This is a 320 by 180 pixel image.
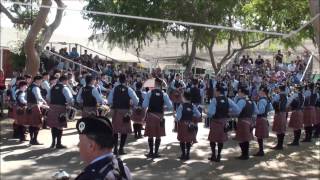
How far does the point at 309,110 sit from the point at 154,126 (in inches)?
216

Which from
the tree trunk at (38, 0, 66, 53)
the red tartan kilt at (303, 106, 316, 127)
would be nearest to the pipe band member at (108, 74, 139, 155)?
the red tartan kilt at (303, 106, 316, 127)

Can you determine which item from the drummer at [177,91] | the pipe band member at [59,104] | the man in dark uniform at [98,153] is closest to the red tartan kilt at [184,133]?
the pipe band member at [59,104]

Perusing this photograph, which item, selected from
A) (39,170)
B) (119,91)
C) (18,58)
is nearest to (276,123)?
(119,91)

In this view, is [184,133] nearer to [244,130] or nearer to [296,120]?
[244,130]

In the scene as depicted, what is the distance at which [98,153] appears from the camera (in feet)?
12.0

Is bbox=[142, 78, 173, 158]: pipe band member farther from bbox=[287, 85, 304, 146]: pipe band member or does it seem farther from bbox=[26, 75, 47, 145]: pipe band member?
bbox=[287, 85, 304, 146]: pipe band member

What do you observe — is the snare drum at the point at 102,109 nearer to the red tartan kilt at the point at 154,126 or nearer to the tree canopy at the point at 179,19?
the red tartan kilt at the point at 154,126

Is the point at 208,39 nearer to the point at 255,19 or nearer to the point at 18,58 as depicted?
the point at 255,19

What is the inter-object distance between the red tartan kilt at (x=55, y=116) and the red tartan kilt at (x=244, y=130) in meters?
3.95

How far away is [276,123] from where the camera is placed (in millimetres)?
13719

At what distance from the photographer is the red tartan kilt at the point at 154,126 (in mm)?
11836

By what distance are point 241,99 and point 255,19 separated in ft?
43.2

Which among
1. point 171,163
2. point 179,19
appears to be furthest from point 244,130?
point 179,19

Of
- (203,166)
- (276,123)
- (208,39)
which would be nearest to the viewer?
(203,166)
